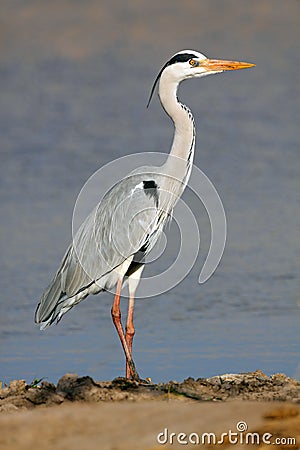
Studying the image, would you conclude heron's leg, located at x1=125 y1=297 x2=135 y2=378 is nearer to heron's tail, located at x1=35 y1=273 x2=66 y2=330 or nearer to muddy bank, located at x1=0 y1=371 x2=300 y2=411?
heron's tail, located at x1=35 y1=273 x2=66 y2=330

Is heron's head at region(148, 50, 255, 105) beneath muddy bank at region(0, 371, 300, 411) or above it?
above

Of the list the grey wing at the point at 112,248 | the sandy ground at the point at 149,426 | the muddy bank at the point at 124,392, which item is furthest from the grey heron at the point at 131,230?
the sandy ground at the point at 149,426

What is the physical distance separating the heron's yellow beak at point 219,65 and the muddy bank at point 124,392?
3191 millimetres

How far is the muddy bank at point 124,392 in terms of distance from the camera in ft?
17.0

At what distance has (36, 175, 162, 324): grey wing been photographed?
743 cm

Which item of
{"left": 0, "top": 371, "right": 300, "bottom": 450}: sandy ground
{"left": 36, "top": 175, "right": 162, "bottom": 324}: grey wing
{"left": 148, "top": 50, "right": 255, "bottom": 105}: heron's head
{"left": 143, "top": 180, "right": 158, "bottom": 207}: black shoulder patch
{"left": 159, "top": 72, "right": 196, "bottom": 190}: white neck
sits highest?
{"left": 148, "top": 50, "right": 255, "bottom": 105}: heron's head

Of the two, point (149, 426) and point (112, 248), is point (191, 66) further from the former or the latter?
point (149, 426)

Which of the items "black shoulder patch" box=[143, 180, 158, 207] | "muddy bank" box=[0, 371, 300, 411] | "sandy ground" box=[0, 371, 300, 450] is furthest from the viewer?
"black shoulder patch" box=[143, 180, 158, 207]

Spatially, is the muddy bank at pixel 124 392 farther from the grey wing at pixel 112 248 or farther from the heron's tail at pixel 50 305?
the grey wing at pixel 112 248

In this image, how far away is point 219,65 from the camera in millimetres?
7855

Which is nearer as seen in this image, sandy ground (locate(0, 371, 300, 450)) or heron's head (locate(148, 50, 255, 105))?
sandy ground (locate(0, 371, 300, 450))

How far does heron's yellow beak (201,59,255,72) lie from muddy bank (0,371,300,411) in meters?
3.19

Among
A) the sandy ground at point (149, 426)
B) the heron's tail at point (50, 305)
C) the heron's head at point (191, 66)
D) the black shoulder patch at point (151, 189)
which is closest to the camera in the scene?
the sandy ground at point (149, 426)

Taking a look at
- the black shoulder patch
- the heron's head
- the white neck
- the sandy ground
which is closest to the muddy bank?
the sandy ground
